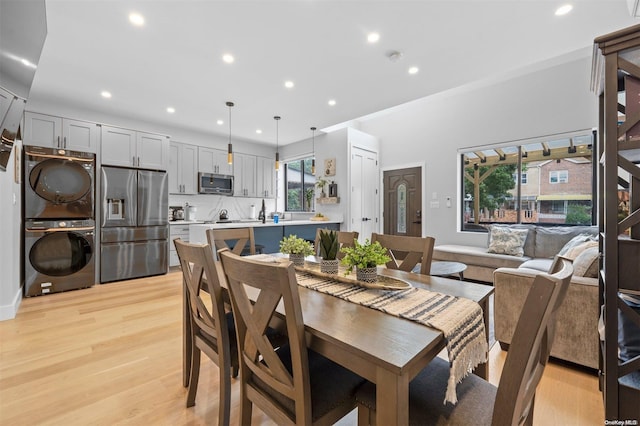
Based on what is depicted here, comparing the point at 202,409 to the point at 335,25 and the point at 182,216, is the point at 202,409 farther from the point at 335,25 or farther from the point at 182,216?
the point at 182,216

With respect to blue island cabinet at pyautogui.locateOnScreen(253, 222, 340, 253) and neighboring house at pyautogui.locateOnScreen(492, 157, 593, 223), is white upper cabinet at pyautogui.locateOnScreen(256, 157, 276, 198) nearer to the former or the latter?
blue island cabinet at pyautogui.locateOnScreen(253, 222, 340, 253)

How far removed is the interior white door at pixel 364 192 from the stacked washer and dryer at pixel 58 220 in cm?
415

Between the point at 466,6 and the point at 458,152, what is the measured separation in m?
3.20

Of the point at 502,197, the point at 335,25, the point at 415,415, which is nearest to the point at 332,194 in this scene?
the point at 502,197

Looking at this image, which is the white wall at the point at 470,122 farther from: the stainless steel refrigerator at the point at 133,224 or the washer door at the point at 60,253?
the washer door at the point at 60,253

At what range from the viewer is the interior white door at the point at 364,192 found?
5492mm

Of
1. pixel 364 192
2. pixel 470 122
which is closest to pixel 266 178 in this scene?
pixel 364 192

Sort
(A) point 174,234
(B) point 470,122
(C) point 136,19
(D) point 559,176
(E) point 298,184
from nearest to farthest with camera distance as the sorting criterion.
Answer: (C) point 136,19
(D) point 559,176
(B) point 470,122
(A) point 174,234
(E) point 298,184

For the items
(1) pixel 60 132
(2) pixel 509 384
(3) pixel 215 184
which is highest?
(1) pixel 60 132

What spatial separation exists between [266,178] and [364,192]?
2.36m

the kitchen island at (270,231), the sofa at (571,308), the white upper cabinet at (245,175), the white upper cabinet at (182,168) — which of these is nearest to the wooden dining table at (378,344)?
the sofa at (571,308)

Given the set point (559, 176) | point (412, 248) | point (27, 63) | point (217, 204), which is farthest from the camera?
point (217, 204)

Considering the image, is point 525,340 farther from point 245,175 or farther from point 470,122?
point 245,175

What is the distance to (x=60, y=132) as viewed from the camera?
390 centimetres
